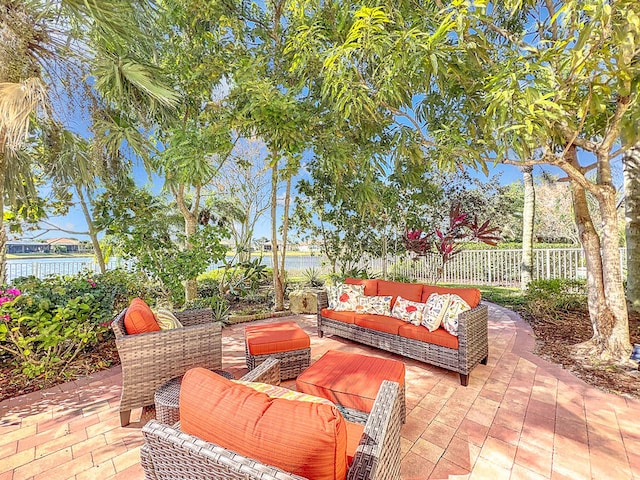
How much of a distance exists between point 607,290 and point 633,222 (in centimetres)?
227

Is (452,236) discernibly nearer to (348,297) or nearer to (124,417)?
(348,297)

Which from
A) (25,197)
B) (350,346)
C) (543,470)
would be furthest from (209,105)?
(543,470)

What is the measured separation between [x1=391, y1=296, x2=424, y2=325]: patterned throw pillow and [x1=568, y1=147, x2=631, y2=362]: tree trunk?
2041 mm

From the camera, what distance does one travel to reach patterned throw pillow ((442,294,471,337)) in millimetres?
3213

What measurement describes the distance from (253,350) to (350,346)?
1.57 meters

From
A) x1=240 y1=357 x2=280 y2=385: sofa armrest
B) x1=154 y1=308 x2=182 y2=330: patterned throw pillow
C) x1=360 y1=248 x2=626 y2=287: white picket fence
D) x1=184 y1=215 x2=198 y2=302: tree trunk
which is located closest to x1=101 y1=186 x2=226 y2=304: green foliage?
x1=184 y1=215 x2=198 y2=302: tree trunk

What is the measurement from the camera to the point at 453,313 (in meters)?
3.31

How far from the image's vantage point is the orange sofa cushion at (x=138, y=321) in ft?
Result: 8.04

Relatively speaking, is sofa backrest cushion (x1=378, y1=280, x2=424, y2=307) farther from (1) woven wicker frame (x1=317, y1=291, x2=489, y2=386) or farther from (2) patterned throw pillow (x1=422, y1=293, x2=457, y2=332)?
(1) woven wicker frame (x1=317, y1=291, x2=489, y2=386)

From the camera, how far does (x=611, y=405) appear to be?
2.69 metres

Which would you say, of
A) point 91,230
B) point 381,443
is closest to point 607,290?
point 381,443

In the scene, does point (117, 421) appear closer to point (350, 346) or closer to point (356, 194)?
point (350, 346)

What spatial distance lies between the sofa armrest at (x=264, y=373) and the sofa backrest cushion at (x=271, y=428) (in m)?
0.82

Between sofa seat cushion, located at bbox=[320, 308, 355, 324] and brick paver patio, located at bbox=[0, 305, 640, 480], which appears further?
sofa seat cushion, located at bbox=[320, 308, 355, 324]
